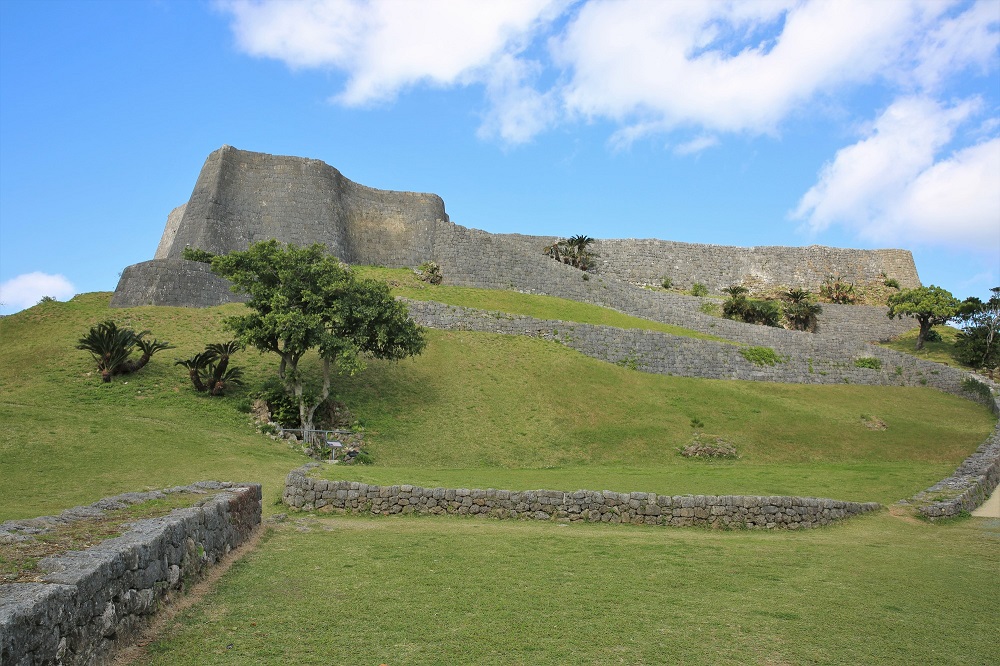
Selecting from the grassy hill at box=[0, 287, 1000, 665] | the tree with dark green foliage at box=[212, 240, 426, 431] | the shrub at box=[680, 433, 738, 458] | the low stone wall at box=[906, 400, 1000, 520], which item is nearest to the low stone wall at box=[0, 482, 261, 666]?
the grassy hill at box=[0, 287, 1000, 665]

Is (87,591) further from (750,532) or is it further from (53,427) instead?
(53,427)

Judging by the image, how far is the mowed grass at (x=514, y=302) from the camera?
3809 cm

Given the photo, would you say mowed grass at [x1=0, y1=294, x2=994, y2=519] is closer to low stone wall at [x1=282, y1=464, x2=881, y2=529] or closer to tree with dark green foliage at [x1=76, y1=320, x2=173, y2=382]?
tree with dark green foliage at [x1=76, y1=320, x2=173, y2=382]

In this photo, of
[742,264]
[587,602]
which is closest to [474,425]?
[587,602]

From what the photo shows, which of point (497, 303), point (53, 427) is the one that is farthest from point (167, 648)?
point (497, 303)

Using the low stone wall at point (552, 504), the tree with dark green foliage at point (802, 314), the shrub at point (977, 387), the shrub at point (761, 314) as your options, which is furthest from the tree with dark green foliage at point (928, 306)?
the low stone wall at point (552, 504)

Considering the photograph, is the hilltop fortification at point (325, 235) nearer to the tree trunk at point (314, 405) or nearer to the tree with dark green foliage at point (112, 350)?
the tree with dark green foliage at point (112, 350)

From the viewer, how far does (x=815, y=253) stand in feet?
226

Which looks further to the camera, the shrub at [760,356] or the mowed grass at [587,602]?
the shrub at [760,356]

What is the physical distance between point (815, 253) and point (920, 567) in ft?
213

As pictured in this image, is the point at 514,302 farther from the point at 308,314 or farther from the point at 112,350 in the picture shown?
the point at 112,350

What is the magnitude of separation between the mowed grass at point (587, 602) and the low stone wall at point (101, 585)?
15.8 inches

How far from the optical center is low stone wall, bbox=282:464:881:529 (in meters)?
13.5

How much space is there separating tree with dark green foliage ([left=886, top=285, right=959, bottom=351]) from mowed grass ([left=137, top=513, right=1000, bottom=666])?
4137 centimetres
